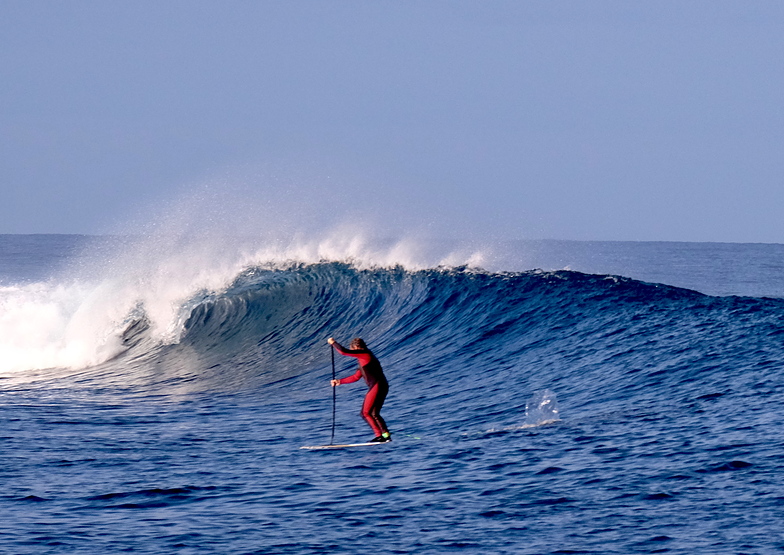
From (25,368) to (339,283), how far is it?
7.26m

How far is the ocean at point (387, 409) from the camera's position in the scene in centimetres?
636

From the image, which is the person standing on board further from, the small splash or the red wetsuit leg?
the small splash

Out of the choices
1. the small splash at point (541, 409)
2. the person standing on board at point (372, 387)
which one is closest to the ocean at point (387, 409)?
the small splash at point (541, 409)

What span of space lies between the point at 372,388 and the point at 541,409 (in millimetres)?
2190

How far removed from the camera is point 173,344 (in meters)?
19.0

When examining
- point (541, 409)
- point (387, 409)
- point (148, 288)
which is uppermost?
point (148, 288)

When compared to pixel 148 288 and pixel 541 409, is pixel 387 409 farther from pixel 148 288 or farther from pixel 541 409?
pixel 148 288

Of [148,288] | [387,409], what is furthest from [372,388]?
[148,288]

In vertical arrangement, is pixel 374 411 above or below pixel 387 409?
below

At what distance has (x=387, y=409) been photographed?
12180mm

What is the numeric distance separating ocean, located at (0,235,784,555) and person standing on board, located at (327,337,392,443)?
28 centimetres

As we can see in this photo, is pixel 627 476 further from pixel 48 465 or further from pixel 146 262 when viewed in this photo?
pixel 146 262

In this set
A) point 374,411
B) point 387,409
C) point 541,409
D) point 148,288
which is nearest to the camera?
point 374,411

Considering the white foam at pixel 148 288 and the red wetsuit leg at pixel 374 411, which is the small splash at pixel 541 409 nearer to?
the red wetsuit leg at pixel 374 411
